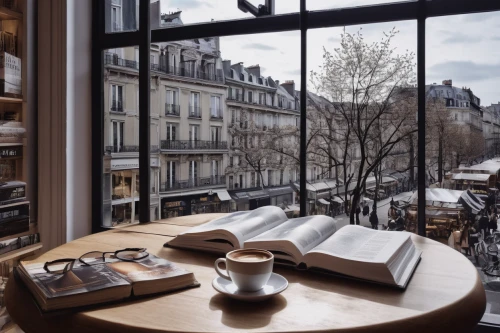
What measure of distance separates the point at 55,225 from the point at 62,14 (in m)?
1.12

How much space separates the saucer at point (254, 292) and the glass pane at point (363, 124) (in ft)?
3.22

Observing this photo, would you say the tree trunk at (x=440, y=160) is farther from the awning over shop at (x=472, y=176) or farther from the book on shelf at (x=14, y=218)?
the book on shelf at (x=14, y=218)

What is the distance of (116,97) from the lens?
2.27m

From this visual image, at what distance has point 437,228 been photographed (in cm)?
164

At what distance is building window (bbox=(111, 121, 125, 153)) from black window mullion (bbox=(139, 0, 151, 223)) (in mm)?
276

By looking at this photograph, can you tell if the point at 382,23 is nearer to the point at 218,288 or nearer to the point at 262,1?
the point at 262,1

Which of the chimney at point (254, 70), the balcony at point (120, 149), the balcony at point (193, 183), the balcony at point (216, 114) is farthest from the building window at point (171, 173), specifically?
the chimney at point (254, 70)

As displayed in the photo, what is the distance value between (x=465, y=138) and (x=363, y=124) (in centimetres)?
41

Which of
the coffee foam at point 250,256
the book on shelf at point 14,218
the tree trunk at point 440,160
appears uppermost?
the tree trunk at point 440,160

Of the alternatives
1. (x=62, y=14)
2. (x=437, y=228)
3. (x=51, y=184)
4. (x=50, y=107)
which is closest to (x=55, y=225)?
(x=51, y=184)

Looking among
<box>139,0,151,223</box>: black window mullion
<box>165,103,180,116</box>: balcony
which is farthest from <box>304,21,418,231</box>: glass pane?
<box>139,0,151,223</box>: black window mullion

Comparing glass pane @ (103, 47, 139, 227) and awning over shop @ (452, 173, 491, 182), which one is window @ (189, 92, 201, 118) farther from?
awning over shop @ (452, 173, 491, 182)

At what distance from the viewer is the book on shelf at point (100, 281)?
0.77 metres

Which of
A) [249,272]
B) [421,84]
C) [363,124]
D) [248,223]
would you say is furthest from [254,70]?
[249,272]
